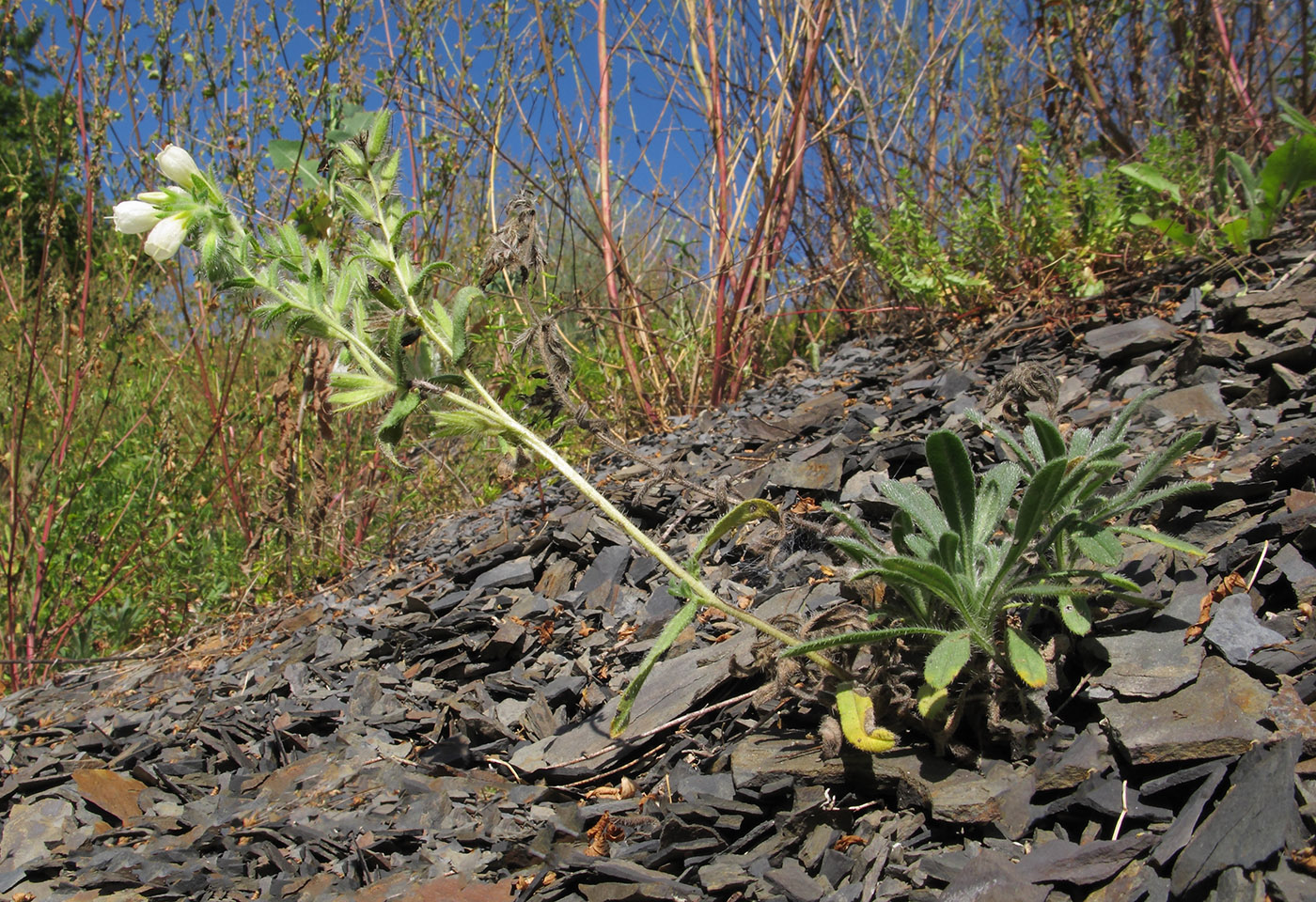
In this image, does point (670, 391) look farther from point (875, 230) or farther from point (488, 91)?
point (488, 91)

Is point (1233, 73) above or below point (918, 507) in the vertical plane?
above

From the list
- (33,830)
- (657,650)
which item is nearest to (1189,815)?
(657,650)

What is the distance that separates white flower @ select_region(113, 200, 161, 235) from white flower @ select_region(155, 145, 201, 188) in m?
0.07

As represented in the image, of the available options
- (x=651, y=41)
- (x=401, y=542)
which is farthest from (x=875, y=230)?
(x=401, y=542)

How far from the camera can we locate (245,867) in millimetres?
1573

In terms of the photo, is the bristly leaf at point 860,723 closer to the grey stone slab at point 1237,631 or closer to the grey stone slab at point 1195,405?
the grey stone slab at point 1237,631

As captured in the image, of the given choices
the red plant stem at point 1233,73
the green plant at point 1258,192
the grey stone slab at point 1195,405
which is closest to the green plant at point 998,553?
the grey stone slab at point 1195,405

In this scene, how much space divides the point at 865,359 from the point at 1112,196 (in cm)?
107

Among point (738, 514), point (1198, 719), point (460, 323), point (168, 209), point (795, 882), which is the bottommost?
point (795, 882)

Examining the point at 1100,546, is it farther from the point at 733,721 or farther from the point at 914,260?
the point at 914,260

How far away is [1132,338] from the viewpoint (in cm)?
263

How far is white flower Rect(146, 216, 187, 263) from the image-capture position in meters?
1.45

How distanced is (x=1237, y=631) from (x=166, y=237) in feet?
6.02

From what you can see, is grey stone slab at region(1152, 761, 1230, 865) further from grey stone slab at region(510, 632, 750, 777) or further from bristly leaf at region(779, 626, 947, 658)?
grey stone slab at region(510, 632, 750, 777)
